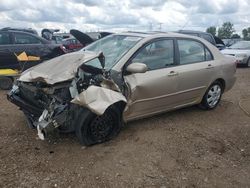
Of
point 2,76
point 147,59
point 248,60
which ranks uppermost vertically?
point 147,59

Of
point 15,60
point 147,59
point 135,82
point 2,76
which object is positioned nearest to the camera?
point 135,82

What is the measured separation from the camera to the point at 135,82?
4.86 meters

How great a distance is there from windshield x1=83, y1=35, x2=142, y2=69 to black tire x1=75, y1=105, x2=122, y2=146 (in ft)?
2.50

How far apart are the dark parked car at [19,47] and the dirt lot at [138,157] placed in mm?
3918

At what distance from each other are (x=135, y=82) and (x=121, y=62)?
378mm

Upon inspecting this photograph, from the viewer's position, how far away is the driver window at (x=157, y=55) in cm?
511

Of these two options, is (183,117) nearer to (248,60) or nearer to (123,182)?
(123,182)

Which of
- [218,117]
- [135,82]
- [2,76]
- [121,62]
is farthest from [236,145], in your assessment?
[2,76]

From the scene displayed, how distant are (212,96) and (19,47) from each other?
6.16m

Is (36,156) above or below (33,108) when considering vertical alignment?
below

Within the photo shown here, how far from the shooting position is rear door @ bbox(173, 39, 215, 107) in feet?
18.5

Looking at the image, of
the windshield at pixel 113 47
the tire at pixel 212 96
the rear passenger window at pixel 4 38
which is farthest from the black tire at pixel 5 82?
the tire at pixel 212 96

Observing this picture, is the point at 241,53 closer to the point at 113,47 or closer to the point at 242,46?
the point at 242,46

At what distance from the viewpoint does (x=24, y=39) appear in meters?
9.93
